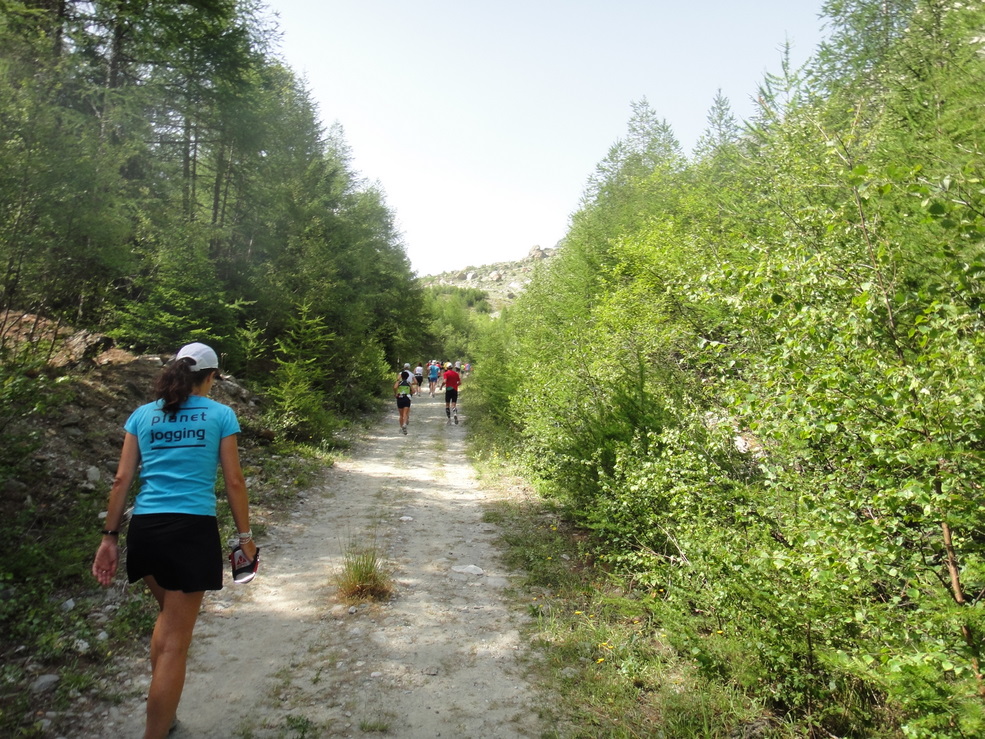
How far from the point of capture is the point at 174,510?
2.98 m

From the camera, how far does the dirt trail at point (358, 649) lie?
343 centimetres

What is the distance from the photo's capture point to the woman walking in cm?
294

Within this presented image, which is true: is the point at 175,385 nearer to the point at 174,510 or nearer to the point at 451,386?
the point at 174,510

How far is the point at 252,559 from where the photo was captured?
3.29m

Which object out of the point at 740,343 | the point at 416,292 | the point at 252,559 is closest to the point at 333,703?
the point at 252,559

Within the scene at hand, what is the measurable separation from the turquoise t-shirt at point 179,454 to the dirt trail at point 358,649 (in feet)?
4.49

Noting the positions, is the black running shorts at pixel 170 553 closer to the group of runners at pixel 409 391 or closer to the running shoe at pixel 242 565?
the running shoe at pixel 242 565

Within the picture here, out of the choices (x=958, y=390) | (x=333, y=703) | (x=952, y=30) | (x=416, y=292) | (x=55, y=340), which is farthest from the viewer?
(x=416, y=292)

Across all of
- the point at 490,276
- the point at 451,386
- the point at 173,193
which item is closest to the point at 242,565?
the point at 173,193

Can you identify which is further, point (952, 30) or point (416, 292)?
point (416, 292)

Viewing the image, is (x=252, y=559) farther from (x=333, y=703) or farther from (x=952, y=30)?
(x=952, y=30)

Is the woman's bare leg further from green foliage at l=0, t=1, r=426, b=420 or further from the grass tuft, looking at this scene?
green foliage at l=0, t=1, r=426, b=420

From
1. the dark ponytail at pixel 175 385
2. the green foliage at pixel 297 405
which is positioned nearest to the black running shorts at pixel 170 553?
the dark ponytail at pixel 175 385

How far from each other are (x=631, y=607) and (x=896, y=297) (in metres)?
2.86
